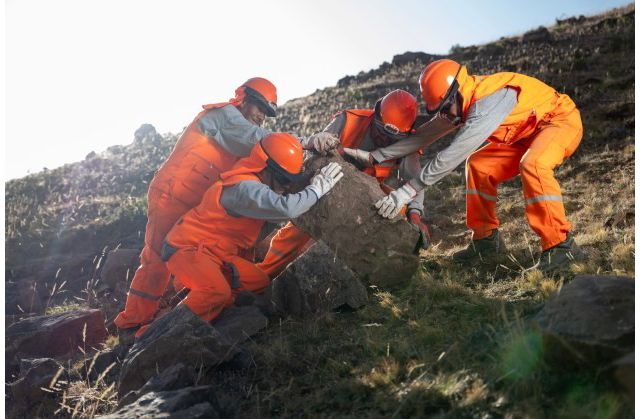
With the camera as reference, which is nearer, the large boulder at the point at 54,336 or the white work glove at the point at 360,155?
the large boulder at the point at 54,336

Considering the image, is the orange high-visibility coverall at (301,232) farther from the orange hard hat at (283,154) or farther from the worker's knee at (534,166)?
the worker's knee at (534,166)

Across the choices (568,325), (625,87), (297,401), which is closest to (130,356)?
(297,401)

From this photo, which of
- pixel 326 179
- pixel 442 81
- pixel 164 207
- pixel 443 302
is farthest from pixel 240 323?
pixel 442 81

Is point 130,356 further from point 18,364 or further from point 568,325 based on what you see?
point 568,325

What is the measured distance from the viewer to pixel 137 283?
19.3ft

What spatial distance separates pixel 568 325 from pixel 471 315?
51.5 inches

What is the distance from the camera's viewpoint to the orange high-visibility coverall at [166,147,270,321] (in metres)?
4.91

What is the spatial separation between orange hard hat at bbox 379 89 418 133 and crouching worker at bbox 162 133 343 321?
41.3 inches

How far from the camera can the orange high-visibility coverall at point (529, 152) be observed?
14.9 feet

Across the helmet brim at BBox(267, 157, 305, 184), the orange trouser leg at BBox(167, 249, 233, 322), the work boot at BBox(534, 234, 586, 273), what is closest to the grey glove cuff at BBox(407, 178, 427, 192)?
the helmet brim at BBox(267, 157, 305, 184)

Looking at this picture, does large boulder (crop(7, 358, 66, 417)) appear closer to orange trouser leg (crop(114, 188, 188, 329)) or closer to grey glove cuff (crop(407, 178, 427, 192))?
orange trouser leg (crop(114, 188, 188, 329))

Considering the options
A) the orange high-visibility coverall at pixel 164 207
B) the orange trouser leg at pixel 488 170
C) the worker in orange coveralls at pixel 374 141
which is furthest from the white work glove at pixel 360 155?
the orange high-visibility coverall at pixel 164 207

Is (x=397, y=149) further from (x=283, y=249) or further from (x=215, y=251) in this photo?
(x=215, y=251)

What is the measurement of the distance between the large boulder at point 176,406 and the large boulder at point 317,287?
1.56 m
